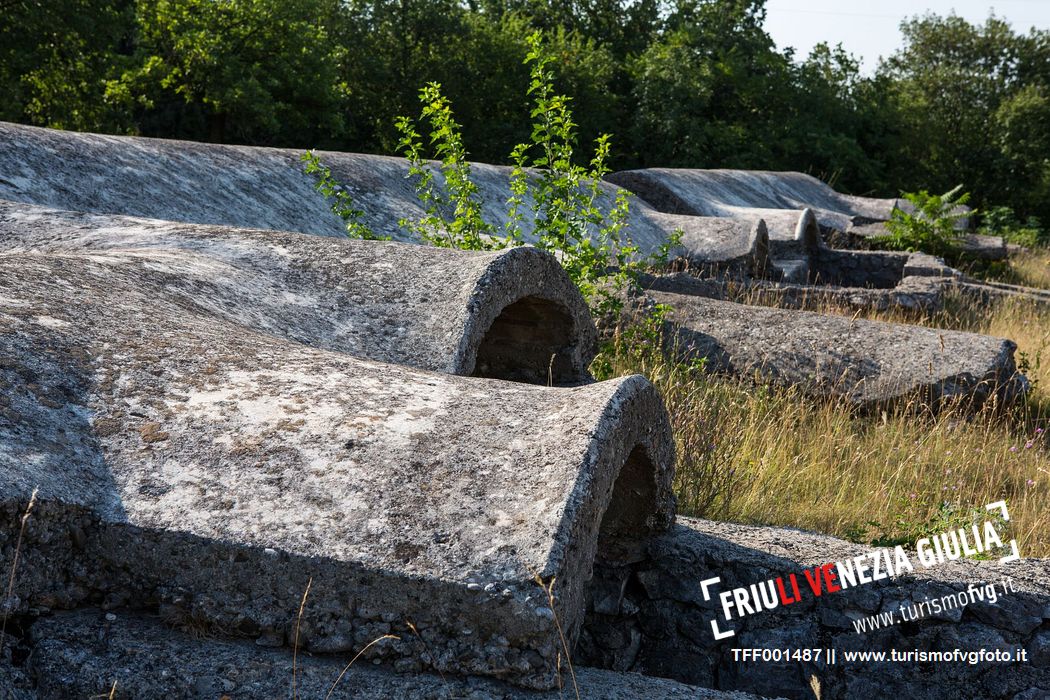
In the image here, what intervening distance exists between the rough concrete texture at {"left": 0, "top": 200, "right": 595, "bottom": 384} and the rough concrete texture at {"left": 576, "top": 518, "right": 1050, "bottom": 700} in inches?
37.4

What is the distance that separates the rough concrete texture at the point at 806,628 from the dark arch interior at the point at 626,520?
5 centimetres

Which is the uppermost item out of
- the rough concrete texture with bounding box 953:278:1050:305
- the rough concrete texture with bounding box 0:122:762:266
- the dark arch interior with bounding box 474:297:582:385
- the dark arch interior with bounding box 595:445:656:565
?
the rough concrete texture with bounding box 0:122:762:266

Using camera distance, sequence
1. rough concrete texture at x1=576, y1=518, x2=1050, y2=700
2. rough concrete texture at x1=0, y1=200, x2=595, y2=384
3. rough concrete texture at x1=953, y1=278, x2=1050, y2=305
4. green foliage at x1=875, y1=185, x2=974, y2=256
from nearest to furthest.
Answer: rough concrete texture at x1=576, y1=518, x2=1050, y2=700, rough concrete texture at x1=0, y1=200, x2=595, y2=384, rough concrete texture at x1=953, y1=278, x2=1050, y2=305, green foliage at x1=875, y1=185, x2=974, y2=256

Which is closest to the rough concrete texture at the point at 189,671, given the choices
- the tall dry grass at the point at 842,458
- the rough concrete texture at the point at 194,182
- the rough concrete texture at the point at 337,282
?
the rough concrete texture at the point at 337,282

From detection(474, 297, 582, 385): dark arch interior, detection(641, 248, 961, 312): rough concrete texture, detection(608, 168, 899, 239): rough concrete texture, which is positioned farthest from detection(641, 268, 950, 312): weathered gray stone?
detection(474, 297, 582, 385): dark arch interior

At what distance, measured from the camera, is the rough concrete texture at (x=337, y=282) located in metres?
3.29

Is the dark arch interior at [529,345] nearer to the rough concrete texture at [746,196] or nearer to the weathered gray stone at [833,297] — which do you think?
the weathered gray stone at [833,297]

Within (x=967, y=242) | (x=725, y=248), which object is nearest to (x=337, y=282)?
(x=725, y=248)

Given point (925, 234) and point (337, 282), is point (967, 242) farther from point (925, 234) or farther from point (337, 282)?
point (337, 282)

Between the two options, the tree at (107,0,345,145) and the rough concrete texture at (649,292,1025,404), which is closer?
the rough concrete texture at (649,292,1025,404)

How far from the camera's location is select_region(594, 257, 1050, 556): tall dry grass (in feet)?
14.9

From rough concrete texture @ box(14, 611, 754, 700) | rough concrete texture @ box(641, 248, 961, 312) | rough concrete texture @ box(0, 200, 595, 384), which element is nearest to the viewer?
rough concrete texture @ box(14, 611, 754, 700)

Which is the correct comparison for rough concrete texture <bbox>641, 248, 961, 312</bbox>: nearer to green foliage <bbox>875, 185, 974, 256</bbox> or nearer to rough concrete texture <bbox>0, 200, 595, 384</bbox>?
green foliage <bbox>875, 185, 974, 256</bbox>

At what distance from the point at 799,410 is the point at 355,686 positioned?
4647 millimetres
